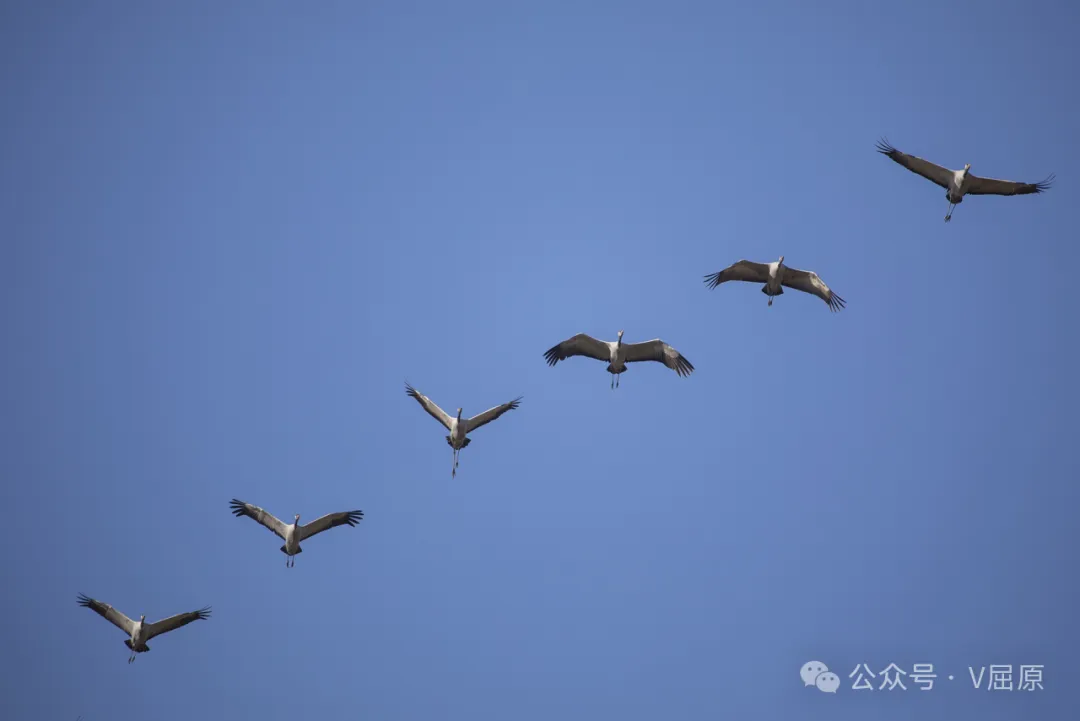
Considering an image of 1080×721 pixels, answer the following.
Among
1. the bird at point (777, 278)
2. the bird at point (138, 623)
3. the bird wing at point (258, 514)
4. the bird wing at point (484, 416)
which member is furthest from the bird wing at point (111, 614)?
the bird at point (777, 278)

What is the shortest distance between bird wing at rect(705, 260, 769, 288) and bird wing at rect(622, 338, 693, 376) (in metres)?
2.60

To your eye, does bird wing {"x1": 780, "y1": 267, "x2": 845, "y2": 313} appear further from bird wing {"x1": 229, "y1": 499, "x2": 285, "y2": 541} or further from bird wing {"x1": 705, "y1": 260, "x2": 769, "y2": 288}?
bird wing {"x1": 229, "y1": 499, "x2": 285, "y2": 541}

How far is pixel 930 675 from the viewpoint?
168 ft

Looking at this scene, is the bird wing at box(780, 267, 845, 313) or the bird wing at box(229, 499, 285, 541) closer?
the bird wing at box(780, 267, 845, 313)

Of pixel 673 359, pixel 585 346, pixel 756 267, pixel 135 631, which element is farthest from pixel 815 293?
pixel 135 631

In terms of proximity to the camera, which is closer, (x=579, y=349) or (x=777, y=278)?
(x=777, y=278)

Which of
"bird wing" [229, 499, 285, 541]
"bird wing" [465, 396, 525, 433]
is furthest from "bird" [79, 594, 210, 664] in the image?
"bird wing" [465, 396, 525, 433]

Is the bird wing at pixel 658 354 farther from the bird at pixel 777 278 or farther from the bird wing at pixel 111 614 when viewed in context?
the bird wing at pixel 111 614

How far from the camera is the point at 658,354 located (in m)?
43.1

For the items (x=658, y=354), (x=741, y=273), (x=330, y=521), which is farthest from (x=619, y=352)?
(x=330, y=521)

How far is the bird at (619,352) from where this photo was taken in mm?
42594

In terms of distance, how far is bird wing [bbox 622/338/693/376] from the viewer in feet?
139

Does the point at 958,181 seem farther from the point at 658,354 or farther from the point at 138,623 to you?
the point at 138,623

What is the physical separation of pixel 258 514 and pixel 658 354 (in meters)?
15.1
